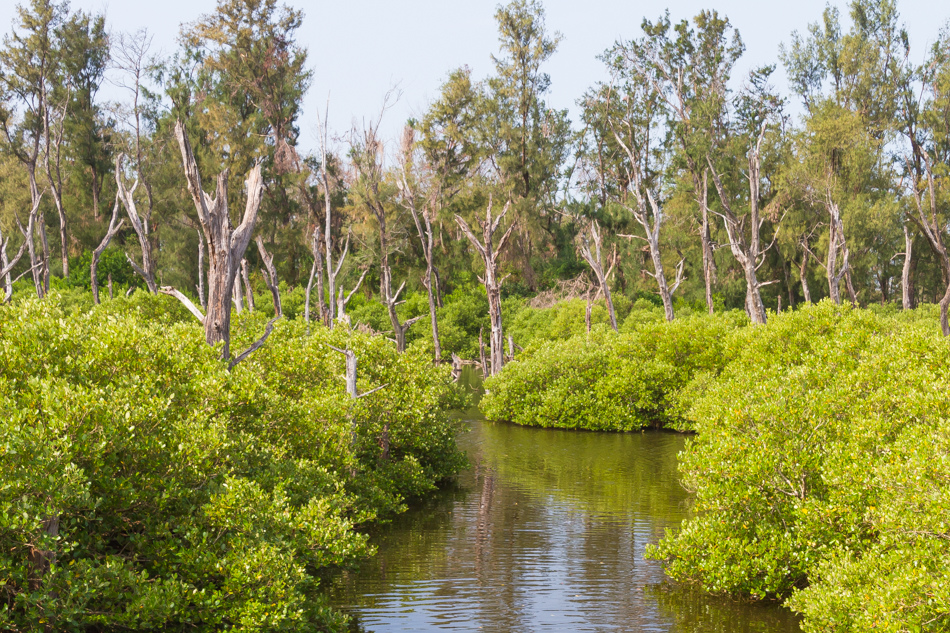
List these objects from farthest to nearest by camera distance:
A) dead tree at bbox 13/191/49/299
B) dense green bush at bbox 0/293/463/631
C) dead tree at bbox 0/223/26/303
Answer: dead tree at bbox 13/191/49/299
dead tree at bbox 0/223/26/303
dense green bush at bbox 0/293/463/631

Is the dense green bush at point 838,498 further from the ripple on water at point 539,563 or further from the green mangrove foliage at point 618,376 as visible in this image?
the green mangrove foliage at point 618,376

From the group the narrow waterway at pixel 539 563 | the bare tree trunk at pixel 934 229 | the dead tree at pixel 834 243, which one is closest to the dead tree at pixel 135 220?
the narrow waterway at pixel 539 563

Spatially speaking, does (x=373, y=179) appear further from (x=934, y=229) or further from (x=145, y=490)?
(x=145, y=490)

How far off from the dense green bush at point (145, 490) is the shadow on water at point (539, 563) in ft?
4.24

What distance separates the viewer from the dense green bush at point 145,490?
6.50m

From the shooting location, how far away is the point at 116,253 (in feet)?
147

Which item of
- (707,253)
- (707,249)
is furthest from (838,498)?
(707,249)

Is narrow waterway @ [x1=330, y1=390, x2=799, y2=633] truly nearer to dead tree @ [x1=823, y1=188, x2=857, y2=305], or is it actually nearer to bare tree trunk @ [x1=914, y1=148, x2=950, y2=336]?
bare tree trunk @ [x1=914, y1=148, x2=950, y2=336]

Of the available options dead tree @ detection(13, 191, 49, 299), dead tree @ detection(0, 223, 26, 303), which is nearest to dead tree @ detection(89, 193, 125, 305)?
dead tree @ detection(13, 191, 49, 299)

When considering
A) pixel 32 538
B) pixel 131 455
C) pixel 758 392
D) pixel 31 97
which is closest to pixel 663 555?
pixel 758 392

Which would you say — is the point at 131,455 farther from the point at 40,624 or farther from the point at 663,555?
the point at 663,555

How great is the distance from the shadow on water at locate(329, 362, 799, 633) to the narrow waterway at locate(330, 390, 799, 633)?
2cm

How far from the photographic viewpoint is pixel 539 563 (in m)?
11.9

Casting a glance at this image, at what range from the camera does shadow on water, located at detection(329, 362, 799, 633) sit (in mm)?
9711
